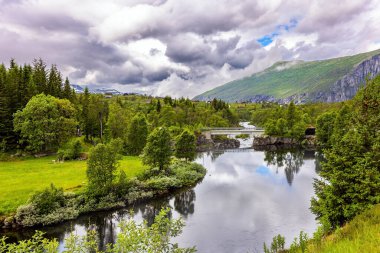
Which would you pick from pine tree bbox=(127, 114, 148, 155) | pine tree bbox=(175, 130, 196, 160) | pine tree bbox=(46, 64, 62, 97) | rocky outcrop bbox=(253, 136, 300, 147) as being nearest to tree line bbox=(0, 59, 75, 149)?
pine tree bbox=(46, 64, 62, 97)

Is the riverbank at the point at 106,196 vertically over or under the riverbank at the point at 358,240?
under

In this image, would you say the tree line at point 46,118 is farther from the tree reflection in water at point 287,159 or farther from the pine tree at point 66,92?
the tree reflection in water at point 287,159

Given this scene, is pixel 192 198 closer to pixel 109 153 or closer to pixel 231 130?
pixel 109 153

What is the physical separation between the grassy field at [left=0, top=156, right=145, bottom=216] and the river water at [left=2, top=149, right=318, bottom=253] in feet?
26.1

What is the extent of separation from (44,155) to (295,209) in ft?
219

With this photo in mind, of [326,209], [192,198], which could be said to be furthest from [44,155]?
[326,209]

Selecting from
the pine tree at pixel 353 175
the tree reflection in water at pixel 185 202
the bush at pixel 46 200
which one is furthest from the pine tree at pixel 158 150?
the pine tree at pixel 353 175

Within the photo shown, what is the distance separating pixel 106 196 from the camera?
47375 mm

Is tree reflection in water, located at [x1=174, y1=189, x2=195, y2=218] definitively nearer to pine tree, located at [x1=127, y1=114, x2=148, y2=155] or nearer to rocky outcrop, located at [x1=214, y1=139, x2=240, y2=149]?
pine tree, located at [x1=127, y1=114, x2=148, y2=155]

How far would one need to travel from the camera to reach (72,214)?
4234 cm

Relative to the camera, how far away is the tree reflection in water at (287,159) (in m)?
78.1

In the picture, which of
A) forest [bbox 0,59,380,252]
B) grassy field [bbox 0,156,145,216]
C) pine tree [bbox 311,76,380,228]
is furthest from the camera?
grassy field [bbox 0,156,145,216]

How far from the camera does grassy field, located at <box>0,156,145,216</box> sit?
4403 centimetres

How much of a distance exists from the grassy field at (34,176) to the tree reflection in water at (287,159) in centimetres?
4158
